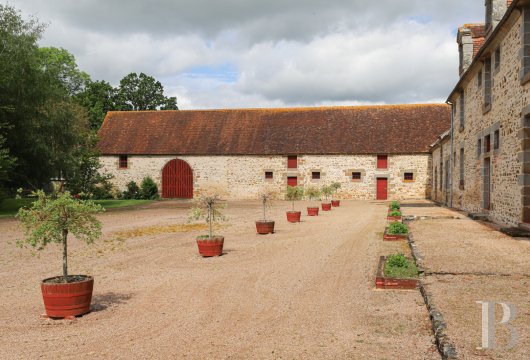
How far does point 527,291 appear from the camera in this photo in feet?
20.3

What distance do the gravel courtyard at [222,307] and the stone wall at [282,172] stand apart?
22454 mm

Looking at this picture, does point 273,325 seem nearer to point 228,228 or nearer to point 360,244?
point 360,244

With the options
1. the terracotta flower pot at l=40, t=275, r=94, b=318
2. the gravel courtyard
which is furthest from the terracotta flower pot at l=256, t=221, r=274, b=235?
the terracotta flower pot at l=40, t=275, r=94, b=318

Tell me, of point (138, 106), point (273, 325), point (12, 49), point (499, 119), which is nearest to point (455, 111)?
point (499, 119)

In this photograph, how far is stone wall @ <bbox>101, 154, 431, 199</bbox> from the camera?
110 feet

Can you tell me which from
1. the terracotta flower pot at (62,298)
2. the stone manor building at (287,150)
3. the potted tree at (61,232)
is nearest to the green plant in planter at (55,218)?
the potted tree at (61,232)

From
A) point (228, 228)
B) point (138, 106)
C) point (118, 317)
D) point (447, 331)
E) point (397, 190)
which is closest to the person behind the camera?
point (447, 331)

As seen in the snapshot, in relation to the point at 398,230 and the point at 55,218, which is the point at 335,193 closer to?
the point at 398,230

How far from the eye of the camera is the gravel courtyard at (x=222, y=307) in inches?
193

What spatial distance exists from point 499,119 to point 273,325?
37.7 ft

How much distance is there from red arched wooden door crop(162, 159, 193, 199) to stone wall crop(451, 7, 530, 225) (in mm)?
22071

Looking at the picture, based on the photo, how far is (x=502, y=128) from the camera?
45.5 ft

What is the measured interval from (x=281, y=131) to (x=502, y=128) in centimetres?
2356

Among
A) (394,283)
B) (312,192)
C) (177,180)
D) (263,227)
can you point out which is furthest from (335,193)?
(394,283)
